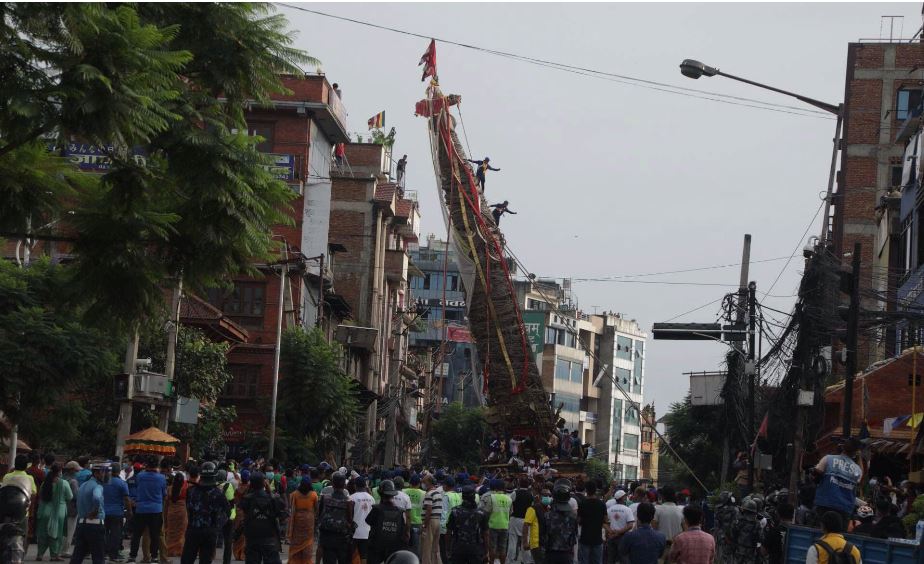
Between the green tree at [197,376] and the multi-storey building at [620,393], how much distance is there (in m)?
88.6

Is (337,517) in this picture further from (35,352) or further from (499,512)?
(35,352)

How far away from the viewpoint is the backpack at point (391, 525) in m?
18.9

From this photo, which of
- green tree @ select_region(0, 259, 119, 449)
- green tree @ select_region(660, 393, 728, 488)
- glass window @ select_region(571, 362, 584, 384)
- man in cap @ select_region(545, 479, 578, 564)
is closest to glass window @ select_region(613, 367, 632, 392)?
glass window @ select_region(571, 362, 584, 384)

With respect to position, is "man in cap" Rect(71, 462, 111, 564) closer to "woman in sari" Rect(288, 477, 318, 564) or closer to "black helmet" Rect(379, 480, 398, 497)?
"woman in sari" Rect(288, 477, 318, 564)

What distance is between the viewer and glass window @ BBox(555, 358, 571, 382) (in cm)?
12612

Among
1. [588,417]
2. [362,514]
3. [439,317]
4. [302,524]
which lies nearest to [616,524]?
[362,514]

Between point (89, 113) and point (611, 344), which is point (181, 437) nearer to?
point (89, 113)

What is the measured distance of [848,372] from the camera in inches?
965

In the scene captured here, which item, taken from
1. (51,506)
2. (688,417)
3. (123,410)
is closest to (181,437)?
(123,410)

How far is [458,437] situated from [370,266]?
837 inches

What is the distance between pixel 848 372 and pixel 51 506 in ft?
43.4

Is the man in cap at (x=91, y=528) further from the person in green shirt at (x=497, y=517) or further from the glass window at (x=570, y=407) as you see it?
the glass window at (x=570, y=407)

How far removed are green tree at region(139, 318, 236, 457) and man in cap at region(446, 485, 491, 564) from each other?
2335 cm

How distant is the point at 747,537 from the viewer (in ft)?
62.2
